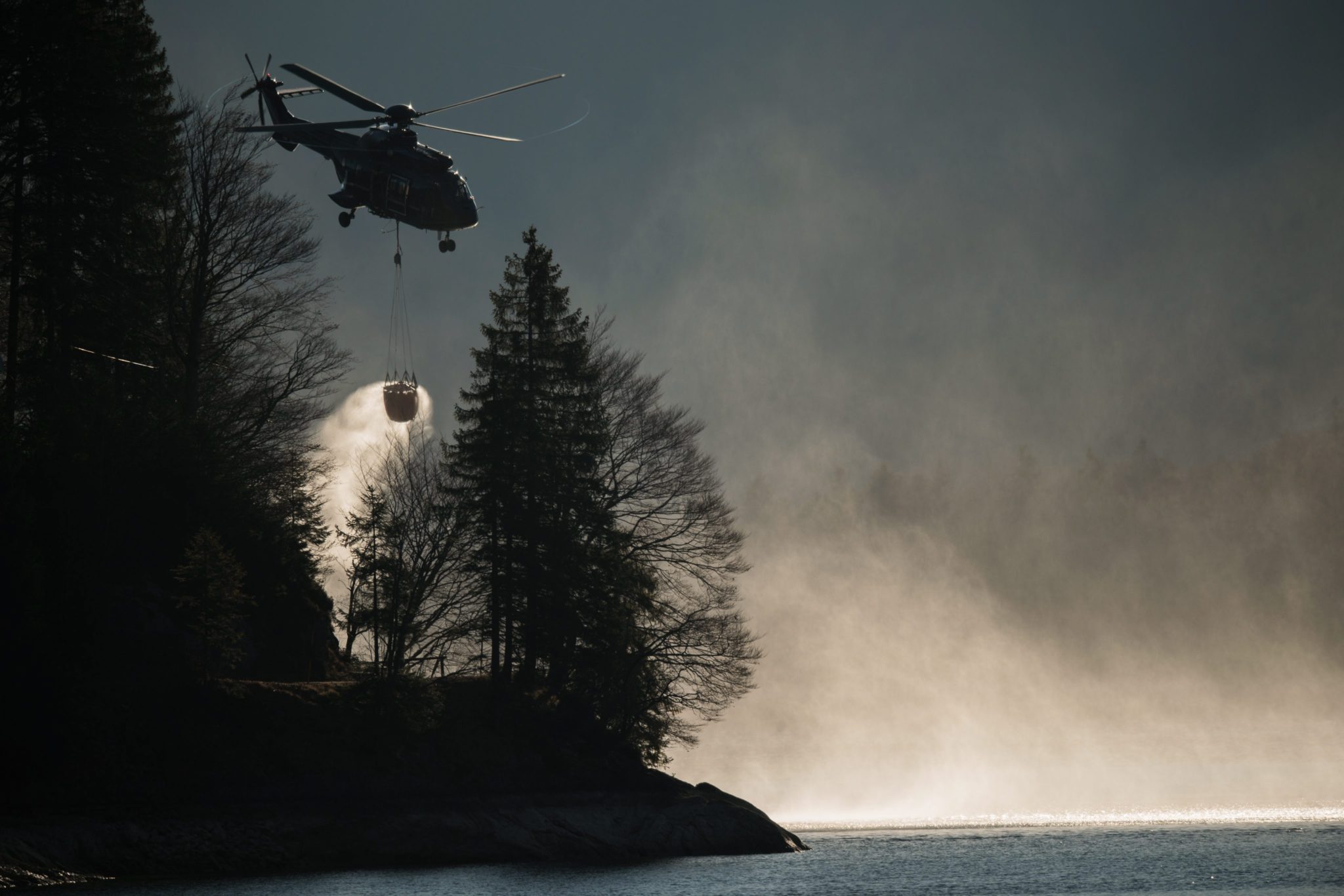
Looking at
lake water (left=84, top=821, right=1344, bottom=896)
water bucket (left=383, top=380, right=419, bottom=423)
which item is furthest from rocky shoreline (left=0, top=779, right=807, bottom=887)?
water bucket (left=383, top=380, right=419, bottom=423)

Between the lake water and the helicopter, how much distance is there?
24435 mm

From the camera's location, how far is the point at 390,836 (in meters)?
37.2

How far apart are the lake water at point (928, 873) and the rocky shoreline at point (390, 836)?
126cm

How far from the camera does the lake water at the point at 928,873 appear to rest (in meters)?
30.8

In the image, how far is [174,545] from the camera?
41.6 m

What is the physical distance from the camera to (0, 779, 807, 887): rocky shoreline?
31344 mm

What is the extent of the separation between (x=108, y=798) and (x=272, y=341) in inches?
814

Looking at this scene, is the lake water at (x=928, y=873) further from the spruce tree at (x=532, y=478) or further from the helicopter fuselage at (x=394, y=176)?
the helicopter fuselage at (x=394, y=176)

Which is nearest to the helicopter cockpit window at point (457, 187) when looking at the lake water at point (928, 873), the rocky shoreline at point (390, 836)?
the rocky shoreline at point (390, 836)

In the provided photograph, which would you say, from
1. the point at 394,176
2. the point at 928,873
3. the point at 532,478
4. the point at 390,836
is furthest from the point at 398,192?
the point at 928,873

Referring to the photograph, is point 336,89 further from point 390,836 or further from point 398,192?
point 390,836

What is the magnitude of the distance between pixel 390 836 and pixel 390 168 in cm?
2476

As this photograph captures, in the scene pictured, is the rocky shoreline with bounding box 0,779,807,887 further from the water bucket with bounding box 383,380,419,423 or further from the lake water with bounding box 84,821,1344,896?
the water bucket with bounding box 383,380,419,423

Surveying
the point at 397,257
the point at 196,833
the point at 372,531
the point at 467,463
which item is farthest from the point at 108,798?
the point at 397,257
